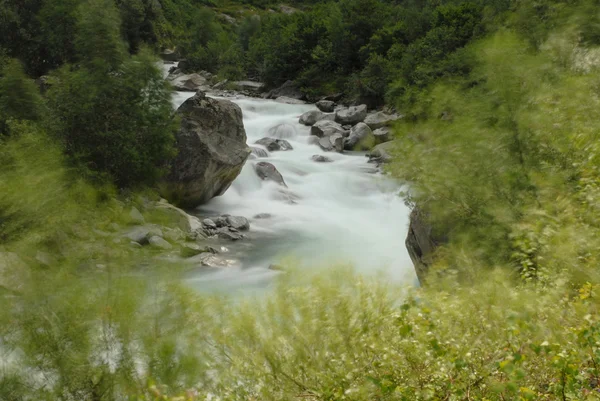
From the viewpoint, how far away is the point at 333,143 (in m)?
22.7

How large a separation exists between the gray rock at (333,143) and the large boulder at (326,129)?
0.46m

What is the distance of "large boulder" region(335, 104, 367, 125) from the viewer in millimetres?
25500

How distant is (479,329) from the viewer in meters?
4.03

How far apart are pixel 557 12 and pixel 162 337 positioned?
15204 millimetres

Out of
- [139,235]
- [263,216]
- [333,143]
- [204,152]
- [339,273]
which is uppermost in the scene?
[339,273]

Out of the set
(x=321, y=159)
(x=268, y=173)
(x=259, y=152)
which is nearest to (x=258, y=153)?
(x=259, y=152)

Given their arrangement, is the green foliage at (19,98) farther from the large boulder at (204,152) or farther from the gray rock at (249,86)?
the gray rock at (249,86)

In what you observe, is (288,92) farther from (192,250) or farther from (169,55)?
(192,250)

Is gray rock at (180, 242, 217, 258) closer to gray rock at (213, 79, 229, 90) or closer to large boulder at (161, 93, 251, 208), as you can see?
large boulder at (161, 93, 251, 208)

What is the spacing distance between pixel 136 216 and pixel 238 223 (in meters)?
2.90

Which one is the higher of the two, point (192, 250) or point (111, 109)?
point (111, 109)

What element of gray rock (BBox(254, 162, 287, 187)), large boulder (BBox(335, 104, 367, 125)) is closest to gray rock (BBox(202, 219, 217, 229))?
gray rock (BBox(254, 162, 287, 187))

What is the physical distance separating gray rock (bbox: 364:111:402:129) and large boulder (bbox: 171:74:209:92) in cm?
1499

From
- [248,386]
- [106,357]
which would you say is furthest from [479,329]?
[106,357]
